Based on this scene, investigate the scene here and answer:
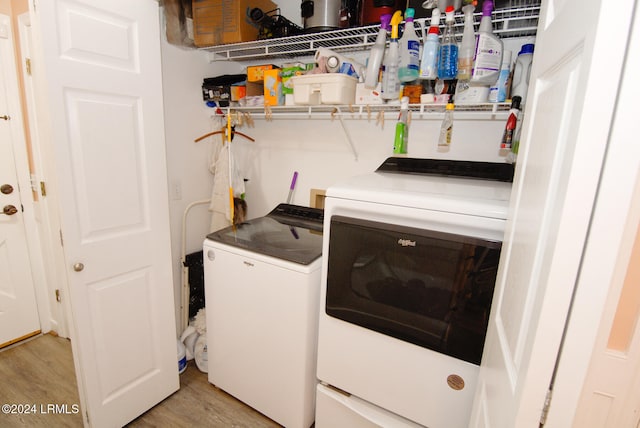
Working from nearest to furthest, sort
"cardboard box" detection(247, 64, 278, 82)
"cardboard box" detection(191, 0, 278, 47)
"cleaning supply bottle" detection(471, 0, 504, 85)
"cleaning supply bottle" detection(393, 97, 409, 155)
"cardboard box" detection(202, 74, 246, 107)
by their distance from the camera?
"cleaning supply bottle" detection(471, 0, 504, 85) → "cleaning supply bottle" detection(393, 97, 409, 155) → "cardboard box" detection(191, 0, 278, 47) → "cardboard box" detection(247, 64, 278, 82) → "cardboard box" detection(202, 74, 246, 107)

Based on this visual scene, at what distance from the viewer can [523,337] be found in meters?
0.57

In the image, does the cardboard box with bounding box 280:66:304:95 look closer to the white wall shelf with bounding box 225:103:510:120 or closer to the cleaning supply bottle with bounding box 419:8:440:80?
the white wall shelf with bounding box 225:103:510:120

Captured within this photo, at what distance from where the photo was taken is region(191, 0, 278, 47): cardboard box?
1647mm

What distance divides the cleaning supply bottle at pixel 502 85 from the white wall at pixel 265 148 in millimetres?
261

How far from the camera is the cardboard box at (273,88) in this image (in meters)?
1.74

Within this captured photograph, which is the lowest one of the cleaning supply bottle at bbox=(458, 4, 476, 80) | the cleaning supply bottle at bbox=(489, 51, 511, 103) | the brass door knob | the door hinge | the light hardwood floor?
the light hardwood floor

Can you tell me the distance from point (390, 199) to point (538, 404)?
2.23ft

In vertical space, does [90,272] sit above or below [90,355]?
above

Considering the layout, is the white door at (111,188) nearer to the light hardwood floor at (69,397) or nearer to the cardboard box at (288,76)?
the light hardwood floor at (69,397)

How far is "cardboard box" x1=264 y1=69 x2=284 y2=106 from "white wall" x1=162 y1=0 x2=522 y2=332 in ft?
0.94

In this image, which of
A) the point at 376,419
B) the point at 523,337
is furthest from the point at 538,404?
the point at 376,419

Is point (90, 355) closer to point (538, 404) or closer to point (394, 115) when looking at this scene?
point (538, 404)

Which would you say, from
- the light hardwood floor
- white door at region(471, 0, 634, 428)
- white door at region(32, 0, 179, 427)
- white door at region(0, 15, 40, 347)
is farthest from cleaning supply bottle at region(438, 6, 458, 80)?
white door at region(0, 15, 40, 347)

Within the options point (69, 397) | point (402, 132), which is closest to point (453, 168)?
point (402, 132)
